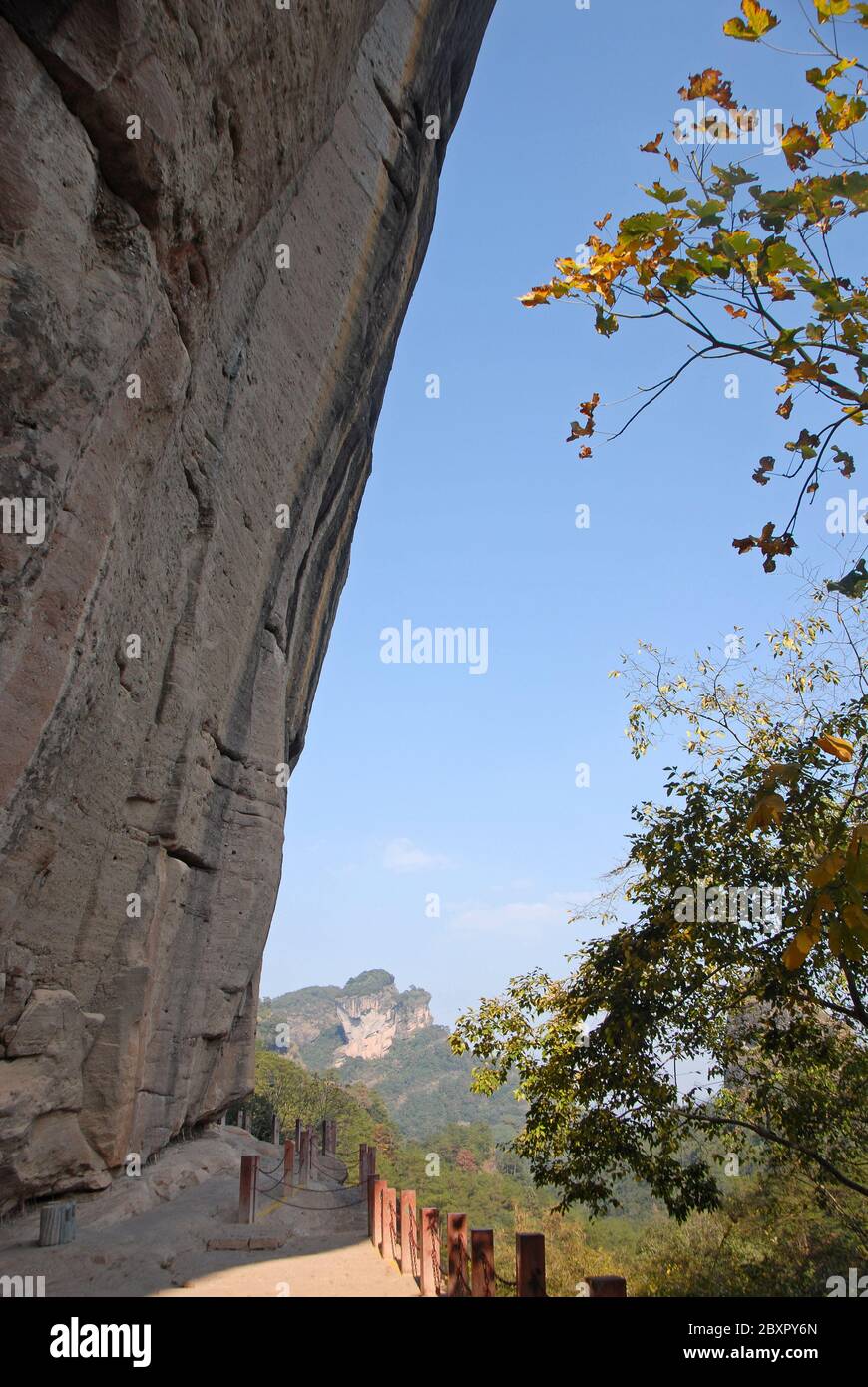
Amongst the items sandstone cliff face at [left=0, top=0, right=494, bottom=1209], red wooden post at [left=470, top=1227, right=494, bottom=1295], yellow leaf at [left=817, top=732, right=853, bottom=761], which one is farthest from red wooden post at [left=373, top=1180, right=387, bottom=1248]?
yellow leaf at [left=817, top=732, right=853, bottom=761]

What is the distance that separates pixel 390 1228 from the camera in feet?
21.9

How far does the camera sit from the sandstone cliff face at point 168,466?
4430 millimetres

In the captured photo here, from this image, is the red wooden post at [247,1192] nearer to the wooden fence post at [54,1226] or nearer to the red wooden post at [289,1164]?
the red wooden post at [289,1164]

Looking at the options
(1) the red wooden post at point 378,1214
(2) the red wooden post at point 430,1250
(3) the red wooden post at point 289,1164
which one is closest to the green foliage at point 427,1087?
(3) the red wooden post at point 289,1164

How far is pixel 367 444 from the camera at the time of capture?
1241cm

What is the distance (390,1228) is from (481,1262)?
2.49 metres

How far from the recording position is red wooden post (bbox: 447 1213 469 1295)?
4.75 m

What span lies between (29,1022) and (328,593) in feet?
26.0

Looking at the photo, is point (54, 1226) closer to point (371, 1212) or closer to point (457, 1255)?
point (371, 1212)

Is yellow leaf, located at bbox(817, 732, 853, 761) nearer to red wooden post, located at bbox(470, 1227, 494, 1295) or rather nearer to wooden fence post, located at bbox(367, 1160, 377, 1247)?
red wooden post, located at bbox(470, 1227, 494, 1295)

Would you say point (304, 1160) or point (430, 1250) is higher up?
point (430, 1250)

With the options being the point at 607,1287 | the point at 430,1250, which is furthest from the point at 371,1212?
the point at 607,1287

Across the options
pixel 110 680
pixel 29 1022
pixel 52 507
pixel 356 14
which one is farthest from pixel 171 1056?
pixel 356 14

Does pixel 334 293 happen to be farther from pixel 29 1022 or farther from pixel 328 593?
pixel 29 1022
